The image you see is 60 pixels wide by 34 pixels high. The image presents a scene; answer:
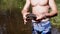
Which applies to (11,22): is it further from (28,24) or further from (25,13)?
(25,13)

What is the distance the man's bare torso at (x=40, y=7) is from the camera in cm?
123

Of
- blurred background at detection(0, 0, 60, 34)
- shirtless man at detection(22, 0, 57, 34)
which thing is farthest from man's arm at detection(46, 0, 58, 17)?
blurred background at detection(0, 0, 60, 34)

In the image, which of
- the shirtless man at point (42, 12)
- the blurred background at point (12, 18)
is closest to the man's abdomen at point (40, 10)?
the shirtless man at point (42, 12)

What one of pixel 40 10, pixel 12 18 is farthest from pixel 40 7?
pixel 12 18

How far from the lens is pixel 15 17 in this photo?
1.57 m

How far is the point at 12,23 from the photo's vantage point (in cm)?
157

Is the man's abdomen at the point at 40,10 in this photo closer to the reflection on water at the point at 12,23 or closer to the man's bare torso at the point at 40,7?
the man's bare torso at the point at 40,7

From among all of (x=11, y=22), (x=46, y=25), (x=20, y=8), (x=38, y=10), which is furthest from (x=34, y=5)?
(x=11, y=22)

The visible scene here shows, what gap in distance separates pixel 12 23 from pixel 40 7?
41 cm

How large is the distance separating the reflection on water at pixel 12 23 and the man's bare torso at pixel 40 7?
27cm

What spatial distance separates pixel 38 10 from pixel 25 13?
10cm

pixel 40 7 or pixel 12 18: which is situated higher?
pixel 40 7

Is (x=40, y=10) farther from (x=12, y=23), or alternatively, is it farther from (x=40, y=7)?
(x=12, y=23)

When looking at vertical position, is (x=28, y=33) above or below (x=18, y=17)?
below
